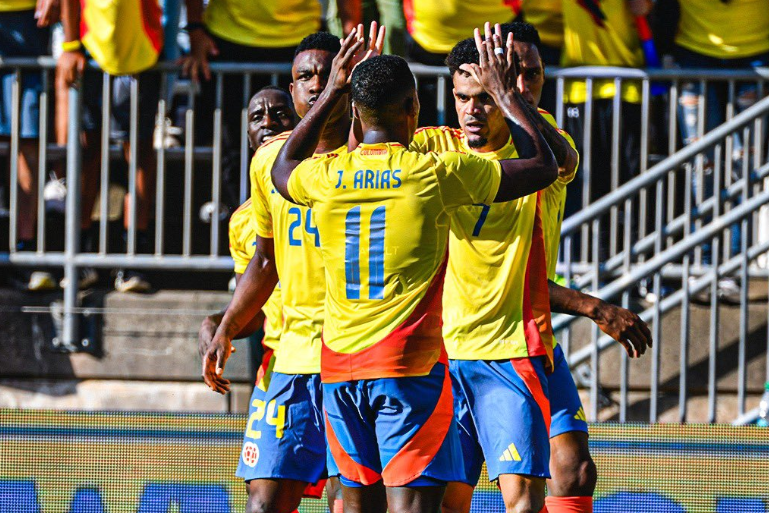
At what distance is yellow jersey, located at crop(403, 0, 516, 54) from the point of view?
892cm

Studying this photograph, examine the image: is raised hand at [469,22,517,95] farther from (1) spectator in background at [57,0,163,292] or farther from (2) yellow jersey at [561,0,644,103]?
(1) spectator in background at [57,0,163,292]

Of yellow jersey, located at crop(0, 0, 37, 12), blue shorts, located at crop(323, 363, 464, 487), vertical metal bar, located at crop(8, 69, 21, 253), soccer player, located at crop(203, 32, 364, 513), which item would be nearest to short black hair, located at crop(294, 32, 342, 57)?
soccer player, located at crop(203, 32, 364, 513)

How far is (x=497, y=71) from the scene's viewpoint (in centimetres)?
492

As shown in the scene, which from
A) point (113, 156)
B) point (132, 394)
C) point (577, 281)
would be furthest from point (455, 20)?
point (132, 394)

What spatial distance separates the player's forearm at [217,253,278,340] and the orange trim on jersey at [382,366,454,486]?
1237mm

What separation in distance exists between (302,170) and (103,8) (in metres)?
4.66

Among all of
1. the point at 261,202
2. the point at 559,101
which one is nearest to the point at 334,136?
the point at 261,202

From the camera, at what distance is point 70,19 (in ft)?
29.4

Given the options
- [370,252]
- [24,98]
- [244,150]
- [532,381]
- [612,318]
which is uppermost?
[24,98]

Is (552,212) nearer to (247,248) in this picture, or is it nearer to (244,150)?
(247,248)

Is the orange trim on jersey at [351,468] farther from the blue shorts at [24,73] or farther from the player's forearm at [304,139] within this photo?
the blue shorts at [24,73]

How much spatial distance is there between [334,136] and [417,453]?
1.52 metres

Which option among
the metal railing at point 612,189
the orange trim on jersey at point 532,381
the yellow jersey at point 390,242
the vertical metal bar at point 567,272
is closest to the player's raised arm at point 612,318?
the orange trim on jersey at point 532,381

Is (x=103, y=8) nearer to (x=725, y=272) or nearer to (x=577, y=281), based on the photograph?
(x=577, y=281)
